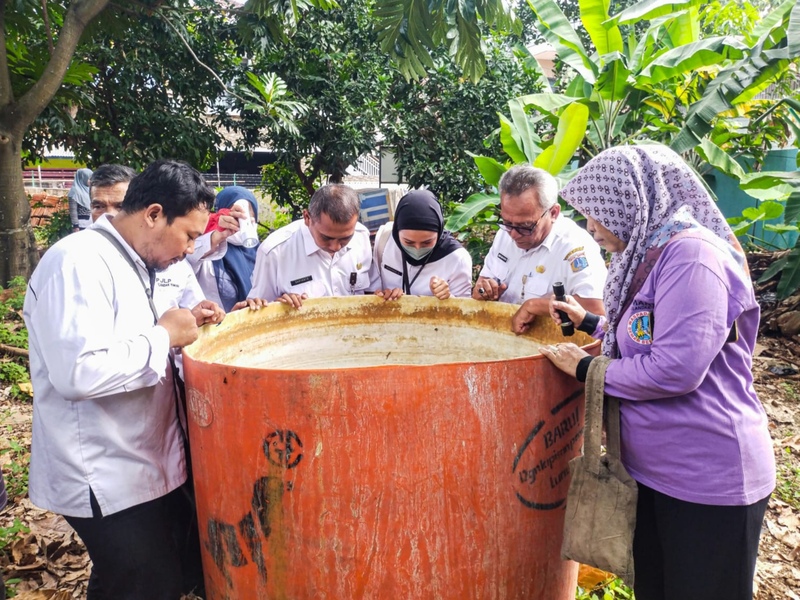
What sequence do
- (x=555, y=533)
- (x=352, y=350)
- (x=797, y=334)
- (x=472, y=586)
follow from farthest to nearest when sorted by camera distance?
(x=797, y=334) → (x=352, y=350) → (x=555, y=533) → (x=472, y=586)

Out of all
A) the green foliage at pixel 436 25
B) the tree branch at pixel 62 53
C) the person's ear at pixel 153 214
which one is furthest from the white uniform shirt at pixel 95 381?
the tree branch at pixel 62 53

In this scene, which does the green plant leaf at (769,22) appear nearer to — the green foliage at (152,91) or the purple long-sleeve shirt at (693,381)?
the purple long-sleeve shirt at (693,381)

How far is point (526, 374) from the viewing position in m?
1.82

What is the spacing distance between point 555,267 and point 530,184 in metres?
0.40

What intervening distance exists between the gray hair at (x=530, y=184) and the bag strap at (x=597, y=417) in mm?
1218

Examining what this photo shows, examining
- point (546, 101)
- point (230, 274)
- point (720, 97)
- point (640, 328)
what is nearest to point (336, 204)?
point (230, 274)

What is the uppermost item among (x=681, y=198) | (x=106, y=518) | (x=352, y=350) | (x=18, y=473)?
(x=681, y=198)

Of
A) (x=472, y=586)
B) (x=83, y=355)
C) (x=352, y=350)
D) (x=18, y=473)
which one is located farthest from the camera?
(x=18, y=473)

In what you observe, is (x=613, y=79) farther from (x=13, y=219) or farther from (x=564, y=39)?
(x=13, y=219)

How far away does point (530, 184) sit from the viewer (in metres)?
2.81

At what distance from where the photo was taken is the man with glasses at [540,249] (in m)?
2.83

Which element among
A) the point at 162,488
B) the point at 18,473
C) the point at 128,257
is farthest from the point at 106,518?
the point at 18,473

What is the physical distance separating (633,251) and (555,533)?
92 cm

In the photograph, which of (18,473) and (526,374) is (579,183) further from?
(18,473)
